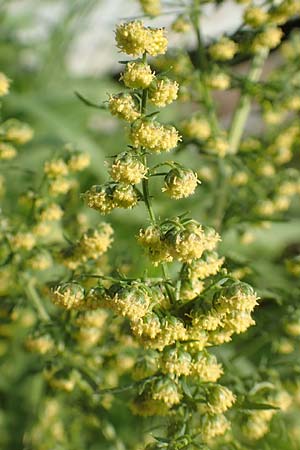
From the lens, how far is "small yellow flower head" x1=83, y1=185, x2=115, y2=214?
1.62 metres

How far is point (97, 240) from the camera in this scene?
190cm

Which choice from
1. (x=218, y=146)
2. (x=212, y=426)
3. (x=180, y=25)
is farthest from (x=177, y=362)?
(x=180, y=25)

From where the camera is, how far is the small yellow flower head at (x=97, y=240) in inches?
74.9

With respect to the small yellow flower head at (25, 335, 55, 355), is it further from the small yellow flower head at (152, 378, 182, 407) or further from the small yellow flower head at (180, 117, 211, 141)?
the small yellow flower head at (180, 117, 211, 141)

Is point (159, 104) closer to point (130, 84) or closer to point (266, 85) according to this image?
point (130, 84)

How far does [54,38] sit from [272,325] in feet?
9.87

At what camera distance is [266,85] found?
101 inches

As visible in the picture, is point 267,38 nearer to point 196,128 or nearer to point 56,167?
point 196,128

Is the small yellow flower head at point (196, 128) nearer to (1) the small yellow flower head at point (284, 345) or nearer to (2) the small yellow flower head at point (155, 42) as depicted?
(1) the small yellow flower head at point (284, 345)

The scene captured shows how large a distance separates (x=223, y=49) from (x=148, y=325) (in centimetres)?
123

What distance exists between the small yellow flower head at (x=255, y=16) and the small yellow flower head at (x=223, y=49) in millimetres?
88

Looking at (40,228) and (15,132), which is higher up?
(15,132)

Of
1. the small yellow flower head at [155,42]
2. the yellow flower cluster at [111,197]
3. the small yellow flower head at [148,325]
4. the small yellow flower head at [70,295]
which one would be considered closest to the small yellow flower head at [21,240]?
the small yellow flower head at [70,295]

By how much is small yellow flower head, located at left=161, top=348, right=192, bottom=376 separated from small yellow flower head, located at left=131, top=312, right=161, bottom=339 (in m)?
0.07
